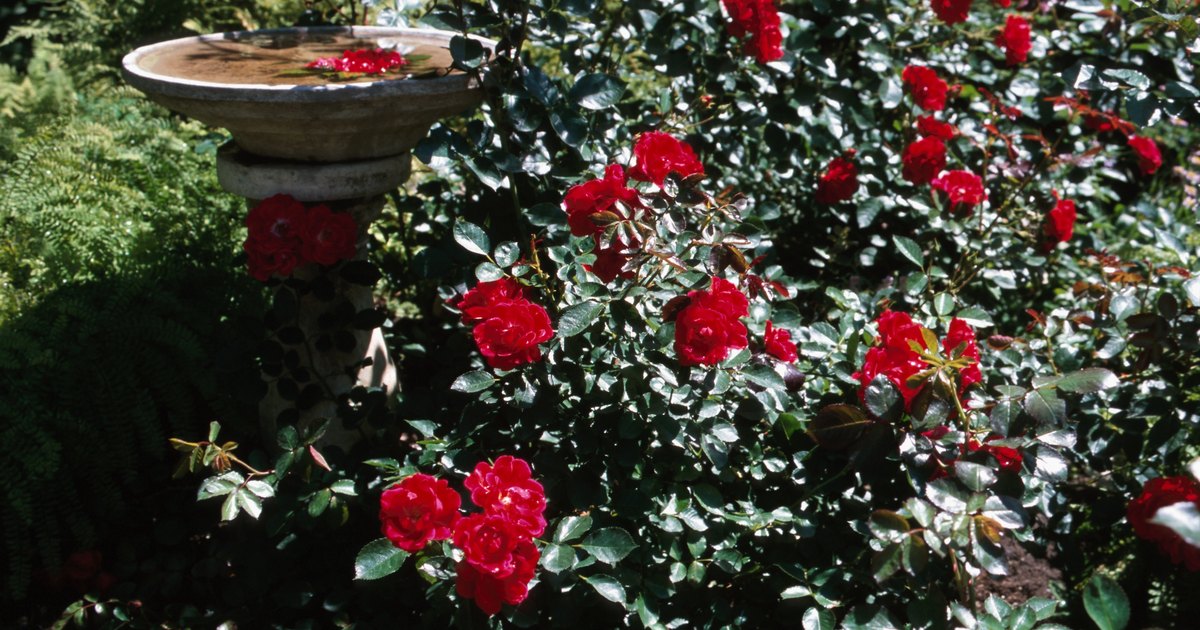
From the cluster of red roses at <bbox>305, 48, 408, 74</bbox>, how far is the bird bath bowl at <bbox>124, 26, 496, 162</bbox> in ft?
0.11

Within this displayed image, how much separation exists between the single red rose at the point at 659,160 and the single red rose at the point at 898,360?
498mm

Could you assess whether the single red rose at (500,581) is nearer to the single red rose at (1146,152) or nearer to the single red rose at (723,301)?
the single red rose at (723,301)

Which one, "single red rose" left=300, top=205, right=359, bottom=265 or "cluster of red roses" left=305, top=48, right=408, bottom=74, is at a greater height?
"cluster of red roses" left=305, top=48, right=408, bottom=74

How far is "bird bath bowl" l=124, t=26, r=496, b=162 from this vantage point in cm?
208

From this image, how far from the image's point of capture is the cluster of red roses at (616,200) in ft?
5.90

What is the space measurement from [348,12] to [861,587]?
3014 mm

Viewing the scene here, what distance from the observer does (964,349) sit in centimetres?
179

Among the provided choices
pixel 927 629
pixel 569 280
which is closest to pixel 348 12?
pixel 569 280

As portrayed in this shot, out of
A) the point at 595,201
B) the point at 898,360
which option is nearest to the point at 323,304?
the point at 595,201

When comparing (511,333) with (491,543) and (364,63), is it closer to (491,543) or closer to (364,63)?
(491,543)

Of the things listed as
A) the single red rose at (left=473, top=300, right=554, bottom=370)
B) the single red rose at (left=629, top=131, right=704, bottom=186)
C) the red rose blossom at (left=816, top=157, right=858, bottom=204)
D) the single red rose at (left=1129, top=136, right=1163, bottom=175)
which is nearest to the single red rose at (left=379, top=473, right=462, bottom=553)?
the single red rose at (left=473, top=300, right=554, bottom=370)

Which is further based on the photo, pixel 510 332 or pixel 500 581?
pixel 510 332

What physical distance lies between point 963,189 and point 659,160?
1.25 m

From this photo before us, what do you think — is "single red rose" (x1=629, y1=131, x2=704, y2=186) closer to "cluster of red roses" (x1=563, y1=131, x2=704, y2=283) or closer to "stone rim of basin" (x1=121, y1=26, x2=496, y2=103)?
"cluster of red roses" (x1=563, y1=131, x2=704, y2=283)
